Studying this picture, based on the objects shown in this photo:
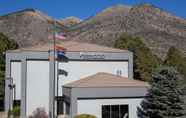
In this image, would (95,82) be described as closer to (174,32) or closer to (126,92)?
(126,92)

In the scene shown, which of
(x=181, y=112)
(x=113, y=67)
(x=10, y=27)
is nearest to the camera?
(x=181, y=112)

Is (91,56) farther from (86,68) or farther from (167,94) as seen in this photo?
(167,94)

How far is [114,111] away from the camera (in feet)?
112

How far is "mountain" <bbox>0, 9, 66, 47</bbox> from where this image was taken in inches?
4958

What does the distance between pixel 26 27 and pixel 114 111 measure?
10952cm

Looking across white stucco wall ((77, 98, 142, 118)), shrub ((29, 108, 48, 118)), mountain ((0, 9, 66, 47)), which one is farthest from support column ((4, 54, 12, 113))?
mountain ((0, 9, 66, 47))

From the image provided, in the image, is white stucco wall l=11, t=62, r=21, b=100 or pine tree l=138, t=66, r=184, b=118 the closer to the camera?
pine tree l=138, t=66, r=184, b=118

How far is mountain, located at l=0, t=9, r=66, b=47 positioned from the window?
86831 mm

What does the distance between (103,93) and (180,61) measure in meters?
21.0

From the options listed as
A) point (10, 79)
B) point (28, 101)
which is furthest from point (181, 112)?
point (10, 79)

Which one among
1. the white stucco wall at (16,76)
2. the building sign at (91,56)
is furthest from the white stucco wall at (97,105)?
A: the white stucco wall at (16,76)

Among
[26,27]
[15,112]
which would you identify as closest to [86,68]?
[15,112]

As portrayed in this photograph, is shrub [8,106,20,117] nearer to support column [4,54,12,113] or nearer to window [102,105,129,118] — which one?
support column [4,54,12,113]

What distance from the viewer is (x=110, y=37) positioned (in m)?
104
